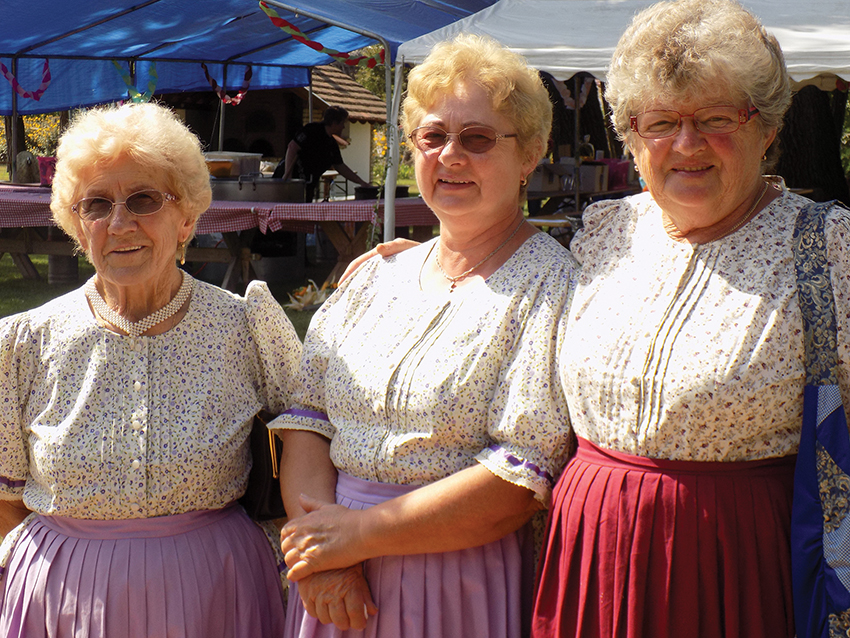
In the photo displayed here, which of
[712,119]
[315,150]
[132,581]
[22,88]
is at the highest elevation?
[22,88]

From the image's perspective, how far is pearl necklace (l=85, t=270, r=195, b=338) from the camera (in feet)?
7.70

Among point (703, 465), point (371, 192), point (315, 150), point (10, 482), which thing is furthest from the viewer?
point (315, 150)

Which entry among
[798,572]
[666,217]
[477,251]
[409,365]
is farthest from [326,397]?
[798,572]

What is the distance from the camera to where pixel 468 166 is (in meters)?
2.14

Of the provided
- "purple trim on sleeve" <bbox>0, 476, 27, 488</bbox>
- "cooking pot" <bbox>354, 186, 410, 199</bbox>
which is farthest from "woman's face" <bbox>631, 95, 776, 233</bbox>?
"cooking pot" <bbox>354, 186, 410, 199</bbox>

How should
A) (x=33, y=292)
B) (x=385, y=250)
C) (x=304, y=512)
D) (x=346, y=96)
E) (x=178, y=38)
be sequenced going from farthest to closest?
(x=346, y=96) < (x=178, y=38) < (x=33, y=292) < (x=385, y=250) < (x=304, y=512)

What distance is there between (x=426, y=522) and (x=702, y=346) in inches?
29.0

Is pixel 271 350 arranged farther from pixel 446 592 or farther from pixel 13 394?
pixel 446 592

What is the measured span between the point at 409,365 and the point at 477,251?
0.38m

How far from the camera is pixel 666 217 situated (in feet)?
6.59

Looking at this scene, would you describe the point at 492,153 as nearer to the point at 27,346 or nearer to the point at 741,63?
the point at 741,63

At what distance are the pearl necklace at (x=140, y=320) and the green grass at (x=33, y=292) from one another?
5040mm

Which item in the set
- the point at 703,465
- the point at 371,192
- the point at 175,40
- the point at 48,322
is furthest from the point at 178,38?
the point at 703,465

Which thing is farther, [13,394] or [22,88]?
[22,88]
